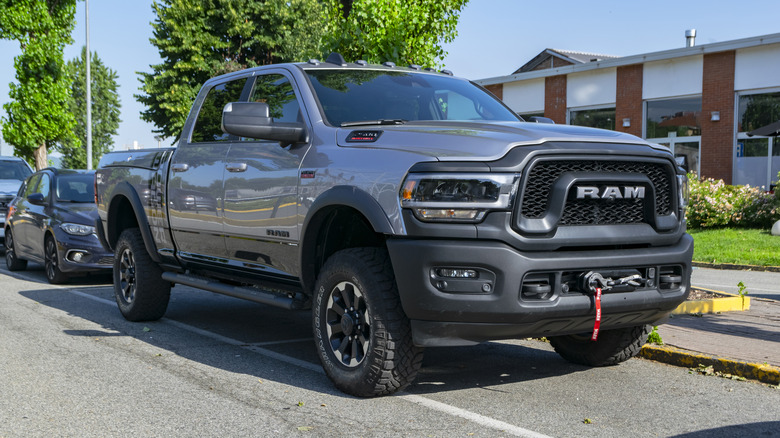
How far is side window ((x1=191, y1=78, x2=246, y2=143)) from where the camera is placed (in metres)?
6.87

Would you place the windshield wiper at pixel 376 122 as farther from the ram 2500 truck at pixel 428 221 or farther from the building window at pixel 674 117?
the building window at pixel 674 117

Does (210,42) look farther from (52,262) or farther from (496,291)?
(496,291)

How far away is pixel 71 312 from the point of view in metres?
8.64

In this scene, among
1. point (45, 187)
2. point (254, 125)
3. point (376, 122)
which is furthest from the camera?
point (45, 187)

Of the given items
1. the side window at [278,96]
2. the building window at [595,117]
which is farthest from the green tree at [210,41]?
the side window at [278,96]

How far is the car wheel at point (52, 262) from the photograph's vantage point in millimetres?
11180

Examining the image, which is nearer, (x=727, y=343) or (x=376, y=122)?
(x=376, y=122)

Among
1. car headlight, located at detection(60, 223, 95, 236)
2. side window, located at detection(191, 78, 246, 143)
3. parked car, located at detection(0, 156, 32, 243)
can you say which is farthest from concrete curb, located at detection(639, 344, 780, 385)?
parked car, located at detection(0, 156, 32, 243)

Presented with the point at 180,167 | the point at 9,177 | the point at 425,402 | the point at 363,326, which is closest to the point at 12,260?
the point at 9,177

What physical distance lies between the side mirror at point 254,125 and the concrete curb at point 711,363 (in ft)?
10.1

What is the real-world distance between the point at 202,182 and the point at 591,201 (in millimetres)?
3354

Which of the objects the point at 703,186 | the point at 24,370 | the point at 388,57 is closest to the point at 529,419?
the point at 24,370

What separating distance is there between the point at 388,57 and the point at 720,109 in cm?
1373

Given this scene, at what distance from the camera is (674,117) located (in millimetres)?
26250
